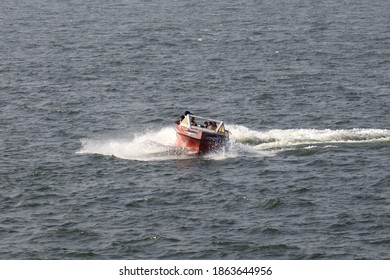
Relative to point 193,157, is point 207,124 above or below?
above

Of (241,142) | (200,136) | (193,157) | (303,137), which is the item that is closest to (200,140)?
(200,136)

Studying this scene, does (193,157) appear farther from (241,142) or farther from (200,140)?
(241,142)

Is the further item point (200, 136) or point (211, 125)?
point (211, 125)

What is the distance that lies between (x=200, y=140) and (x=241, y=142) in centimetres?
547

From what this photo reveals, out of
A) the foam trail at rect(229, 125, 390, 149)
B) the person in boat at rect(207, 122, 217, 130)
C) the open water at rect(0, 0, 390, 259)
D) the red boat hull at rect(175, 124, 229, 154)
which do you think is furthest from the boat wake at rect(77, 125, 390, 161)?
the person in boat at rect(207, 122, 217, 130)

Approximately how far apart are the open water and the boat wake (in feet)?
0.52

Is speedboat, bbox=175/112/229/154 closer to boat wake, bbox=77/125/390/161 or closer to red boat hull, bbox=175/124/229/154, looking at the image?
red boat hull, bbox=175/124/229/154

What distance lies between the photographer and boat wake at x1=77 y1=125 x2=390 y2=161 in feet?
234

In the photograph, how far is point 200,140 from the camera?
6950 cm

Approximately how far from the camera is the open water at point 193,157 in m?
56.5
